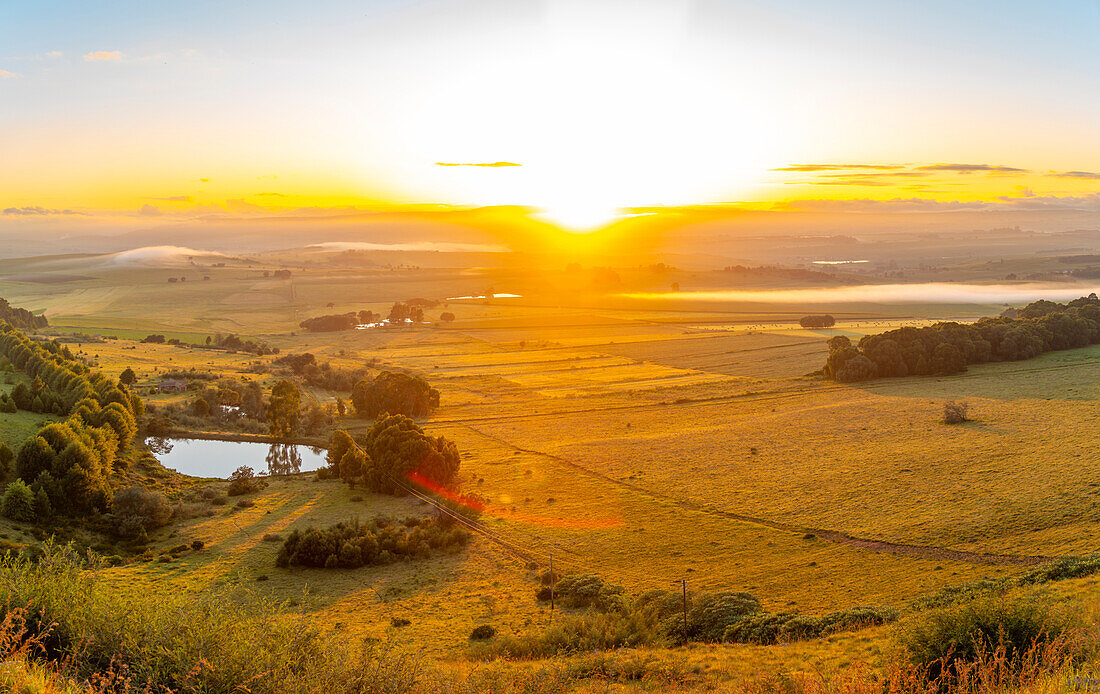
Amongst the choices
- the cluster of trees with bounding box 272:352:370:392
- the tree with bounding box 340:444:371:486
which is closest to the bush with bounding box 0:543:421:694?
the tree with bounding box 340:444:371:486

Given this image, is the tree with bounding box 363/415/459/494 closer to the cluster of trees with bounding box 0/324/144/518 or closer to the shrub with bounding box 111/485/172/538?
the shrub with bounding box 111/485/172/538

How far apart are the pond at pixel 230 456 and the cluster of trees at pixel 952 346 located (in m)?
60.2

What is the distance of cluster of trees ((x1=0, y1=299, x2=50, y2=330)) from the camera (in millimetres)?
125750

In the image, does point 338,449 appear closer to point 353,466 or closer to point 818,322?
point 353,466

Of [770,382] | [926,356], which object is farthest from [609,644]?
[926,356]

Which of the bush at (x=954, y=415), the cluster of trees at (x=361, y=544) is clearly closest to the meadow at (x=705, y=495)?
the cluster of trees at (x=361, y=544)

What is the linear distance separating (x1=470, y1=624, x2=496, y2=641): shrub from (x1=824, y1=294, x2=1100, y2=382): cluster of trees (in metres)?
64.9

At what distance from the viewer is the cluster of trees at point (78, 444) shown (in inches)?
1622

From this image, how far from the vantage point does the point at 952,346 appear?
8131 cm

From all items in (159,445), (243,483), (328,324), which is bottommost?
(159,445)

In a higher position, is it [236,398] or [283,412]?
[283,412]

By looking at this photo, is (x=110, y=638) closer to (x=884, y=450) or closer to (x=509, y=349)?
(x=884, y=450)

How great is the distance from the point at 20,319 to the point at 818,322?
149863 millimetres

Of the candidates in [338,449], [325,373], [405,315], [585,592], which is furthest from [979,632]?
[405,315]
